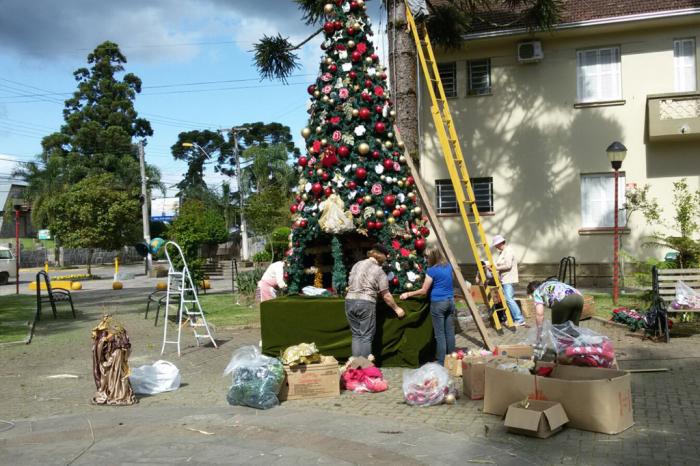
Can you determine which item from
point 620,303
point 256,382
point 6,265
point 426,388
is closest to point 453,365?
point 426,388

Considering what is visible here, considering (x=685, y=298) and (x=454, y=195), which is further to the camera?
(x=454, y=195)

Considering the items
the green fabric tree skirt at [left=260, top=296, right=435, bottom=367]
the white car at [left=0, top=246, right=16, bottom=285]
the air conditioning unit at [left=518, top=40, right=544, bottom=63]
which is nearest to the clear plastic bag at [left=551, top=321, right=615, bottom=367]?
the green fabric tree skirt at [left=260, top=296, right=435, bottom=367]

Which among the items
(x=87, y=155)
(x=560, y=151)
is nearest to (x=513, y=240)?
(x=560, y=151)

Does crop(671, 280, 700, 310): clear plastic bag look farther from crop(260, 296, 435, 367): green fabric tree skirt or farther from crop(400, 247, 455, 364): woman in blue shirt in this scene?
crop(260, 296, 435, 367): green fabric tree skirt

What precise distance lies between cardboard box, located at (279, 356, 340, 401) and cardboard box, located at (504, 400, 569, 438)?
239cm

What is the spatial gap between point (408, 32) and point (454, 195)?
6.93 meters

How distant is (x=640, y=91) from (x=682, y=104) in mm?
1284

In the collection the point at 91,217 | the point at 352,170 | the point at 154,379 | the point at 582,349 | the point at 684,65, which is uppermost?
the point at 684,65

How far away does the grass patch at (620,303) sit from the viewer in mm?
13281

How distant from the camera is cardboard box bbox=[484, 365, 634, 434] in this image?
6.01m

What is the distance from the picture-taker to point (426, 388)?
24.1 ft

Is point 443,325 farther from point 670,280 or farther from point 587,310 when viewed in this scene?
point 587,310

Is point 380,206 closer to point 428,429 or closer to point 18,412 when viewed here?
point 428,429

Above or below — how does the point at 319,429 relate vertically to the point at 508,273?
below
